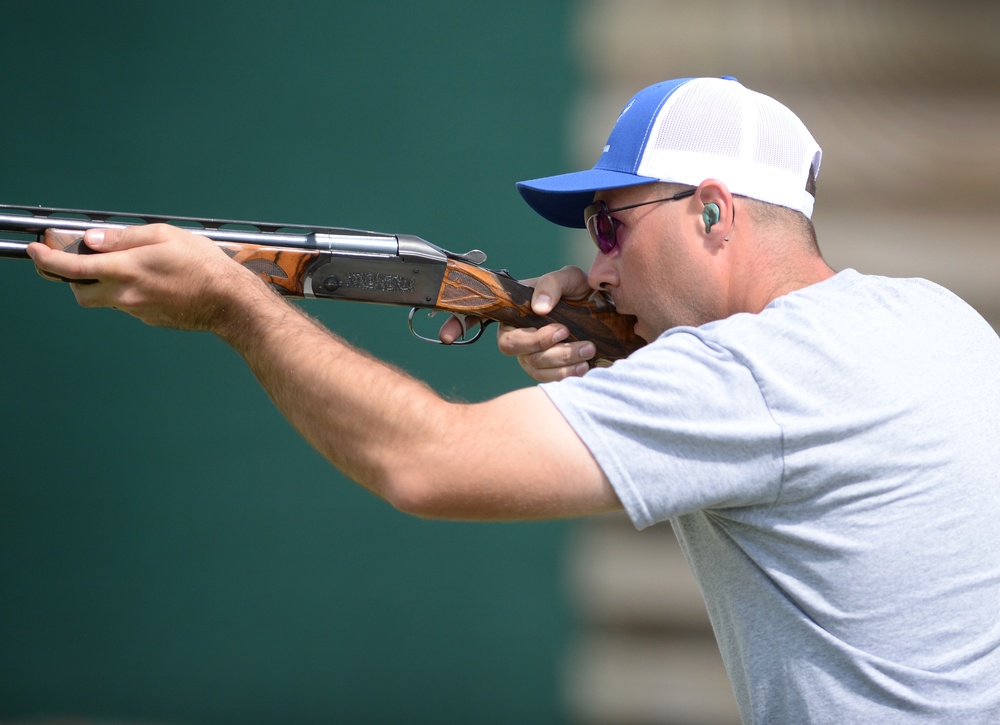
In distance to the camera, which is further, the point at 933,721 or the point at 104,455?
the point at 104,455

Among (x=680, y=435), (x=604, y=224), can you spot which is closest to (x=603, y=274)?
(x=604, y=224)

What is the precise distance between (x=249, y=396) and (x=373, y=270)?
1.95 meters

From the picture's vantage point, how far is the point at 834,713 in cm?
172

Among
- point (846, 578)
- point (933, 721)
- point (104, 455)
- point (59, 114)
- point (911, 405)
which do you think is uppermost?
point (59, 114)

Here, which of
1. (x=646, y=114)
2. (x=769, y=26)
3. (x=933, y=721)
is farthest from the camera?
(x=769, y=26)

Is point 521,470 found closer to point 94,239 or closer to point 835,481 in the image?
point 835,481

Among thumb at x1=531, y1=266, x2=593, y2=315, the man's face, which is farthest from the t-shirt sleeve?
thumb at x1=531, y1=266, x2=593, y2=315

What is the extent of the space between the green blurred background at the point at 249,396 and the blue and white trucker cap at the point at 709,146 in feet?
6.61

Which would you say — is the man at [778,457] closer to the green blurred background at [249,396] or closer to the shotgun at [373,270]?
the shotgun at [373,270]

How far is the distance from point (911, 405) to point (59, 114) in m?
3.73

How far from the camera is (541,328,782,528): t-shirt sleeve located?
1610mm

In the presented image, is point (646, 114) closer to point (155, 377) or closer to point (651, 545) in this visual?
point (651, 545)

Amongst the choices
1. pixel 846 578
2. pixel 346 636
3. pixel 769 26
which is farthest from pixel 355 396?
pixel 769 26

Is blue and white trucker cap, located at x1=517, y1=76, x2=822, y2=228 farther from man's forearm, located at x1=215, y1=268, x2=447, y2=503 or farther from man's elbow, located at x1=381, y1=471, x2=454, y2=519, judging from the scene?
man's elbow, located at x1=381, y1=471, x2=454, y2=519
